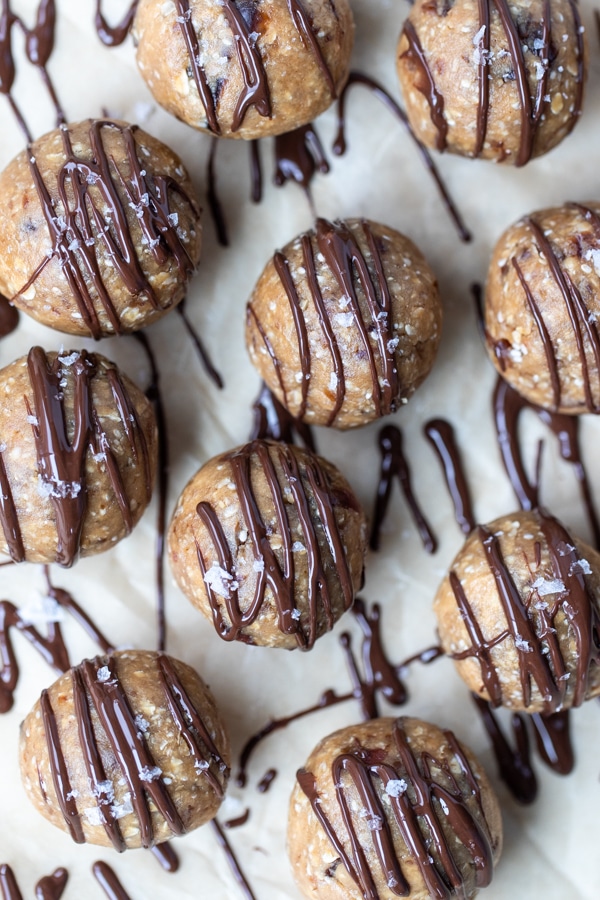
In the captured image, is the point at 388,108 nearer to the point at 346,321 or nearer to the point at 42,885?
the point at 346,321

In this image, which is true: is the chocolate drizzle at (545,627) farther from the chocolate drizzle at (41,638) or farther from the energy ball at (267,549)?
the chocolate drizzle at (41,638)

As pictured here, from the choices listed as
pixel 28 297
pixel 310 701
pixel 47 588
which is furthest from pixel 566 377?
pixel 47 588

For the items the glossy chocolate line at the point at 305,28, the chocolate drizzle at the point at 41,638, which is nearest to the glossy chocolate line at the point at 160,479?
the chocolate drizzle at the point at 41,638

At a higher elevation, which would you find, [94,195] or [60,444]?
[94,195]

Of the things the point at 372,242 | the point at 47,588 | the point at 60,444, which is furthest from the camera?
the point at 47,588

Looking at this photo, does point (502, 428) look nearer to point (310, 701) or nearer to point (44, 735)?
point (310, 701)
